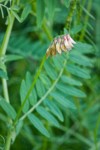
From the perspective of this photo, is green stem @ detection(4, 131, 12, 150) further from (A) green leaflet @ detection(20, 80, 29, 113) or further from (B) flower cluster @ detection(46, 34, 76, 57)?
(B) flower cluster @ detection(46, 34, 76, 57)

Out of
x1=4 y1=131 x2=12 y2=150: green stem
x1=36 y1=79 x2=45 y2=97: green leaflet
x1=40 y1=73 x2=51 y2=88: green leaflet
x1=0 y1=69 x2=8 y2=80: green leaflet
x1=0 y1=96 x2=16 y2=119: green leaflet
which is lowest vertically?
x1=4 y1=131 x2=12 y2=150: green stem

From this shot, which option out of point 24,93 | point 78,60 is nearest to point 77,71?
point 78,60

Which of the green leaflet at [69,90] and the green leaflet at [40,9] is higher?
the green leaflet at [40,9]

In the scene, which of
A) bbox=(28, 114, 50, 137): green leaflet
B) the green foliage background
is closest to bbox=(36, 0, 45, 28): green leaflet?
the green foliage background

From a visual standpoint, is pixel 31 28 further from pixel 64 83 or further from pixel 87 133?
pixel 64 83

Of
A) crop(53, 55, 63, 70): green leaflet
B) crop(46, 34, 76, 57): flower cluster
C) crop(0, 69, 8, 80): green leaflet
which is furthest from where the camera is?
crop(53, 55, 63, 70): green leaflet

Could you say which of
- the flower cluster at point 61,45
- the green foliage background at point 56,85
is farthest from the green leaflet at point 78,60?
Answer: the flower cluster at point 61,45

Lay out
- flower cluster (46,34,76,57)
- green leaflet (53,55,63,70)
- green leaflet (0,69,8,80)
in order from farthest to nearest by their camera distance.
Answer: green leaflet (53,55,63,70) < green leaflet (0,69,8,80) < flower cluster (46,34,76,57)

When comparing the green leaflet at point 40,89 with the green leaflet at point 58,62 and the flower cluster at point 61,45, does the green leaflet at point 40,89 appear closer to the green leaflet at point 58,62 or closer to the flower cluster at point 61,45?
the green leaflet at point 58,62

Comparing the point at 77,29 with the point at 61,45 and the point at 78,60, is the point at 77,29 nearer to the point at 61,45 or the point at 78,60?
the point at 78,60
